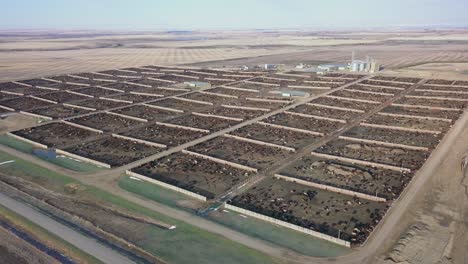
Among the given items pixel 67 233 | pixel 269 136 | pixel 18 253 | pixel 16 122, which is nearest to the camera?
pixel 18 253

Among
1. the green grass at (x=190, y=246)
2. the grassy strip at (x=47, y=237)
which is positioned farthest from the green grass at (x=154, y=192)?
the grassy strip at (x=47, y=237)

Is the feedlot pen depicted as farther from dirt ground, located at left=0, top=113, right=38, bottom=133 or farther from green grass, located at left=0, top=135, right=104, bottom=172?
dirt ground, located at left=0, top=113, right=38, bottom=133

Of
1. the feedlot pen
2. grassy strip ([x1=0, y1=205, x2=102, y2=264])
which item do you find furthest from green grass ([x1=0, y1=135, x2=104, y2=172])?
grassy strip ([x1=0, y1=205, x2=102, y2=264])

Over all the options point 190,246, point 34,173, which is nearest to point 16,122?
point 34,173

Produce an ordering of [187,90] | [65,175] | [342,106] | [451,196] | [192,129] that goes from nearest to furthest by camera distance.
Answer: [451,196] → [65,175] → [192,129] → [342,106] → [187,90]

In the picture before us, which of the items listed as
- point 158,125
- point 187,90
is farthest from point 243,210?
point 187,90

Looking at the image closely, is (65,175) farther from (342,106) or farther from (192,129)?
(342,106)

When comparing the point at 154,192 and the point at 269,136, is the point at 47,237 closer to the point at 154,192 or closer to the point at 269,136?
the point at 154,192
